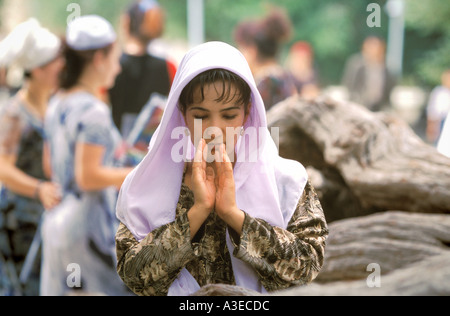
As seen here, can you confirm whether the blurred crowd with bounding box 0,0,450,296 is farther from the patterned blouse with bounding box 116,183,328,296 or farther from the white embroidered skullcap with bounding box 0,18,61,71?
the patterned blouse with bounding box 116,183,328,296

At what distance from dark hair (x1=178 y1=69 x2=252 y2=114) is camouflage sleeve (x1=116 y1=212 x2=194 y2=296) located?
190 mm

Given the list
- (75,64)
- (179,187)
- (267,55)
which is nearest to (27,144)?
(75,64)

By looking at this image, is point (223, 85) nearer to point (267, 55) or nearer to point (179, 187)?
point (179, 187)

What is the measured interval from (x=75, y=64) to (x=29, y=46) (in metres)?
0.15

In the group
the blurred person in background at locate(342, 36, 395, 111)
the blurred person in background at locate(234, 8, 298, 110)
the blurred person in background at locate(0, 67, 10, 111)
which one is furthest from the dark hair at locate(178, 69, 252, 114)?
the blurred person in background at locate(342, 36, 395, 111)

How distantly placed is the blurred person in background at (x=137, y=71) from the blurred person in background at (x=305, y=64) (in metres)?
0.65

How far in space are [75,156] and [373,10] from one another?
3.17 feet

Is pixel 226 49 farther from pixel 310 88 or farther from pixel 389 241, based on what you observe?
pixel 310 88

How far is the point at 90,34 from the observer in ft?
5.51

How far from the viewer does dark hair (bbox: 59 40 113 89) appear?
68.8 inches

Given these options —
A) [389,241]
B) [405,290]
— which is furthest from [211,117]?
[389,241]

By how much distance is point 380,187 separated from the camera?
1.41 meters

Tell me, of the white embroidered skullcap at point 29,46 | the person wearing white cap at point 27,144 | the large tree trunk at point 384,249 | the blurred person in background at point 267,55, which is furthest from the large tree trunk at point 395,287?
the white embroidered skullcap at point 29,46

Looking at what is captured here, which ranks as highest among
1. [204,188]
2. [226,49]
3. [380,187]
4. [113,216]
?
[226,49]
